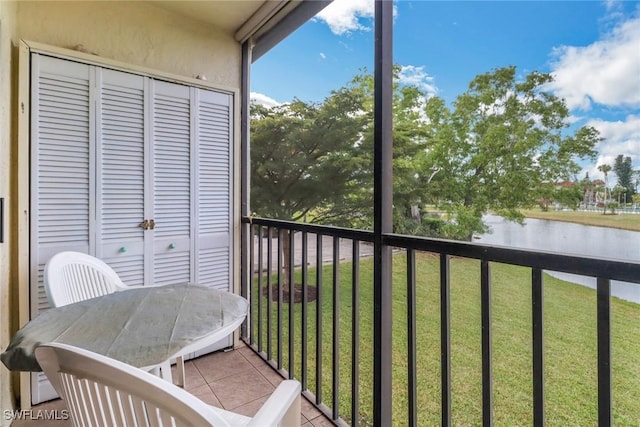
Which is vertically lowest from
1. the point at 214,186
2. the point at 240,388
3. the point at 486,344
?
the point at 240,388

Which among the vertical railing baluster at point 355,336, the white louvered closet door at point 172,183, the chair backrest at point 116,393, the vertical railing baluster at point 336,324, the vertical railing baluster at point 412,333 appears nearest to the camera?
the chair backrest at point 116,393

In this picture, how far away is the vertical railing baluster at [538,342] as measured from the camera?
102 cm

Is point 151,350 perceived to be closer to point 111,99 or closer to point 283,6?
point 111,99

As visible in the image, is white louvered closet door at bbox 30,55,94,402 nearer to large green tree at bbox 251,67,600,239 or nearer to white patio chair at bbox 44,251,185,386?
white patio chair at bbox 44,251,185,386

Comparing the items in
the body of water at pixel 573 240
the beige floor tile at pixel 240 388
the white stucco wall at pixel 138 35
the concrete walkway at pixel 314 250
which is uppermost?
the white stucco wall at pixel 138 35

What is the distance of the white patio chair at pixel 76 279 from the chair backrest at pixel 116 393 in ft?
3.17

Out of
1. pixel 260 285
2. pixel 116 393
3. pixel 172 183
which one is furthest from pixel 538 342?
pixel 172 183

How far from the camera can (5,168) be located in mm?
1648

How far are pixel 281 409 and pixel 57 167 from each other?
81.2 inches

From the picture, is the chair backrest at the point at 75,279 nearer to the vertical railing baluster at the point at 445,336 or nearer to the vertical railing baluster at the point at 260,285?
the vertical railing baluster at the point at 260,285

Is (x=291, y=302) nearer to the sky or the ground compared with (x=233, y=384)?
nearer to the sky

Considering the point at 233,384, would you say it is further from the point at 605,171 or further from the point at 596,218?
the point at 605,171

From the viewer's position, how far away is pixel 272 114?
2936 millimetres

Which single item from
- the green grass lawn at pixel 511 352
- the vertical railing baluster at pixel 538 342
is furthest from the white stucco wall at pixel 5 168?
the vertical railing baluster at pixel 538 342
